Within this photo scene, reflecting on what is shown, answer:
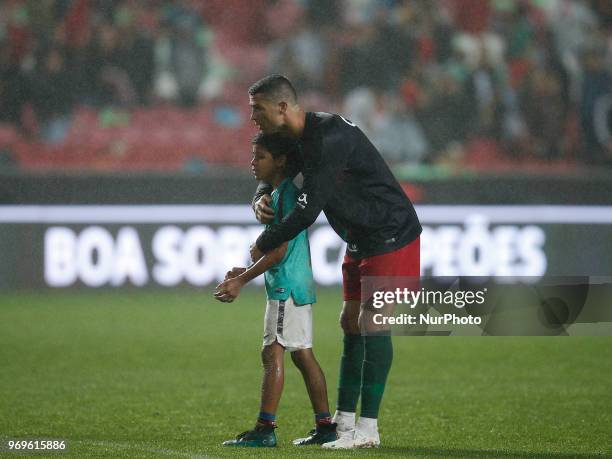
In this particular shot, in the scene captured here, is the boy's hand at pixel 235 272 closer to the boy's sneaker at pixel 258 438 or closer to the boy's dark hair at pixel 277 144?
the boy's dark hair at pixel 277 144

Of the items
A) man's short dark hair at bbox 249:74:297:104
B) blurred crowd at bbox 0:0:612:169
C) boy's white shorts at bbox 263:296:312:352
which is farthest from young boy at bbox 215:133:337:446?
blurred crowd at bbox 0:0:612:169

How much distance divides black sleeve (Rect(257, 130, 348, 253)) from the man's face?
218mm

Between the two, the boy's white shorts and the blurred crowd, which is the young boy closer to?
the boy's white shorts

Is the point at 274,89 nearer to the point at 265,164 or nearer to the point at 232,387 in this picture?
the point at 265,164

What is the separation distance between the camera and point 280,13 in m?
16.0

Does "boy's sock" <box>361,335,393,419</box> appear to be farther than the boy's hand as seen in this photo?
No

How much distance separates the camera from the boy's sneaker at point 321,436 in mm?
5137

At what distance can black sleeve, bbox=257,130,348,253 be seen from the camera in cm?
486

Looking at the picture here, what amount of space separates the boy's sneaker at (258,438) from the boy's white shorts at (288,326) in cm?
39

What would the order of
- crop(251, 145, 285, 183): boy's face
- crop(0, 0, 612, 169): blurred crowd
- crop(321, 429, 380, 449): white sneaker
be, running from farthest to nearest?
crop(0, 0, 612, 169): blurred crowd
crop(251, 145, 285, 183): boy's face
crop(321, 429, 380, 449): white sneaker

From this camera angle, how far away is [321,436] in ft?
17.0

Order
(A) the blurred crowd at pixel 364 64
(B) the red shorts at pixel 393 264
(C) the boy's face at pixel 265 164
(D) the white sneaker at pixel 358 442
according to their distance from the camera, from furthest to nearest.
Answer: (A) the blurred crowd at pixel 364 64 → (C) the boy's face at pixel 265 164 → (B) the red shorts at pixel 393 264 → (D) the white sneaker at pixel 358 442

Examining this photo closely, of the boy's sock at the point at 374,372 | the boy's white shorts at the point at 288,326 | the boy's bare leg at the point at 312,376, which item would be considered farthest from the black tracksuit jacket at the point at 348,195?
the boy's bare leg at the point at 312,376

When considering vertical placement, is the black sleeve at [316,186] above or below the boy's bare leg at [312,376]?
above
